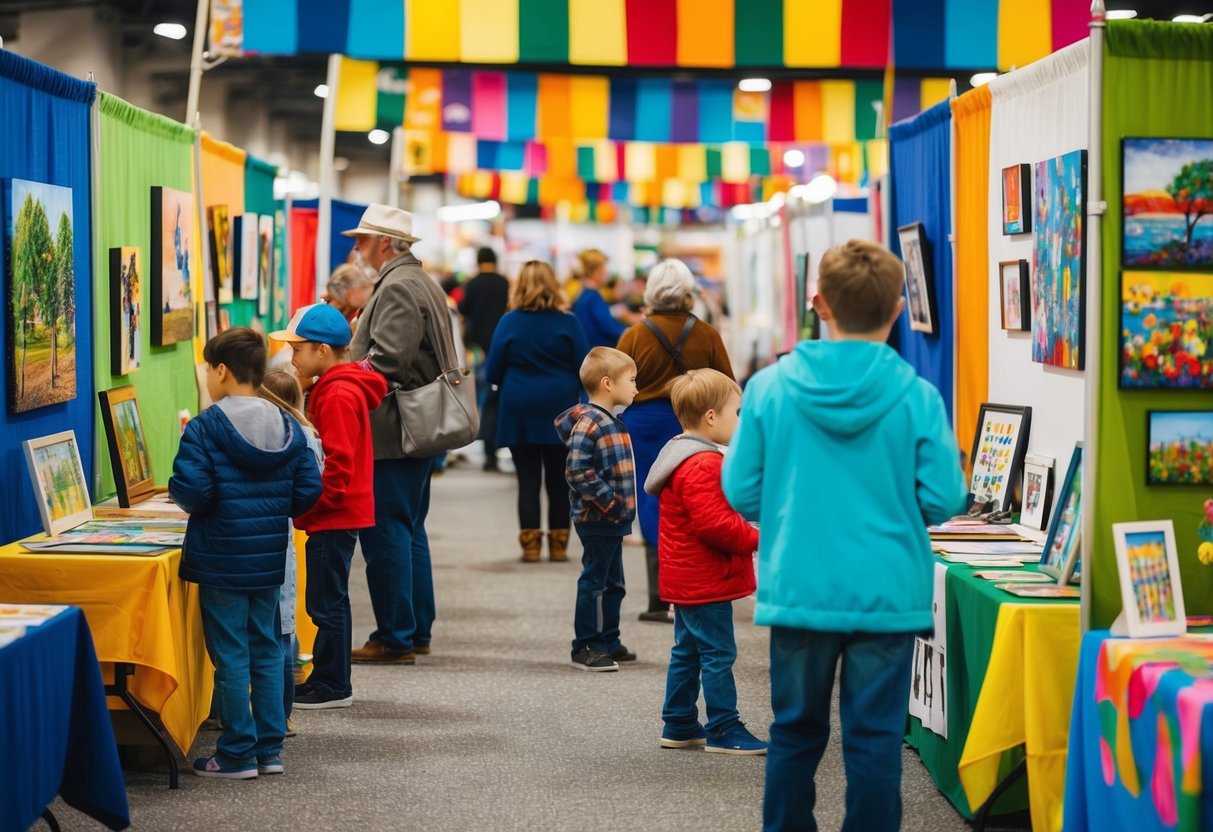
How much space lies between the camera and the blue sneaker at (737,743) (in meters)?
4.54

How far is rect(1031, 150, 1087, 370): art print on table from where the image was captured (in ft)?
13.7

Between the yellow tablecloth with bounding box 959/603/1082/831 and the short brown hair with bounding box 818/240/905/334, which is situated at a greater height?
the short brown hair with bounding box 818/240/905/334

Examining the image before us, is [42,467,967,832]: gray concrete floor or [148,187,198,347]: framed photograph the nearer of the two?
[42,467,967,832]: gray concrete floor

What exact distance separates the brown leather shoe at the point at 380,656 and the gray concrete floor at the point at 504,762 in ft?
0.24

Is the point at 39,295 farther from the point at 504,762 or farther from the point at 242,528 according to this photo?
the point at 504,762

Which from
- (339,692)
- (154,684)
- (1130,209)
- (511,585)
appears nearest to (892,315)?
(1130,209)

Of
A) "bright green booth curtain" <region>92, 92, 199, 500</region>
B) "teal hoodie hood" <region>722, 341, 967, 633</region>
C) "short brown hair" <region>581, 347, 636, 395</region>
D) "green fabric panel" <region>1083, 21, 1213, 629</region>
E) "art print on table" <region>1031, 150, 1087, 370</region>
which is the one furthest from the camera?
"short brown hair" <region>581, 347, 636, 395</region>

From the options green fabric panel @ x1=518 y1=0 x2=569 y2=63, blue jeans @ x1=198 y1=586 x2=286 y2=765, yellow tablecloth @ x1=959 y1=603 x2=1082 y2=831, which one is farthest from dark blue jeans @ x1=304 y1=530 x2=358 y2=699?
green fabric panel @ x1=518 y1=0 x2=569 y2=63

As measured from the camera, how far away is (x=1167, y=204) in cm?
355

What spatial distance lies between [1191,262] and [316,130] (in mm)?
21126

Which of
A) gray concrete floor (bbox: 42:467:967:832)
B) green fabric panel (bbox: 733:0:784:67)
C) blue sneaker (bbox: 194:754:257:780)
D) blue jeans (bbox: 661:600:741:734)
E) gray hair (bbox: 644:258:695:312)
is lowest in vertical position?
gray concrete floor (bbox: 42:467:967:832)

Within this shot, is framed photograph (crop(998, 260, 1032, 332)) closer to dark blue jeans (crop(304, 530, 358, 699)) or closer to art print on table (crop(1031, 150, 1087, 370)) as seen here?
art print on table (crop(1031, 150, 1087, 370))

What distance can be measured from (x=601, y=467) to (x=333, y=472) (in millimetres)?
1042

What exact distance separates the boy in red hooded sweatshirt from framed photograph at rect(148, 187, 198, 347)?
1.09 m
